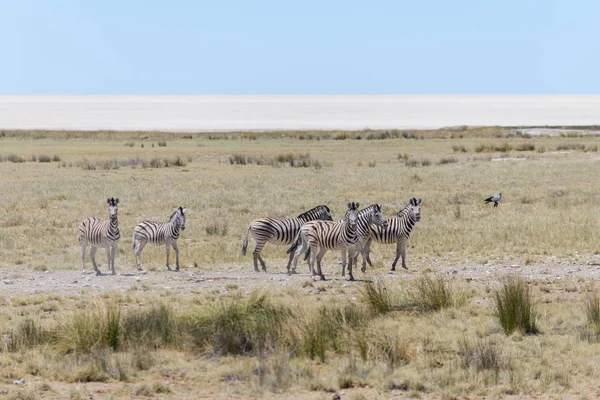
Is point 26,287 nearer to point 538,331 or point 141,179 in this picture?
point 538,331

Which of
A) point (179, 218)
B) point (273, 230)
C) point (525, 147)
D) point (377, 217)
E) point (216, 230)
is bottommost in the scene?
point (216, 230)

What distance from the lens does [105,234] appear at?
17391mm

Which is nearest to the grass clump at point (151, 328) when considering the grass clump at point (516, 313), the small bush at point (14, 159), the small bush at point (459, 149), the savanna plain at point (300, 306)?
the savanna plain at point (300, 306)

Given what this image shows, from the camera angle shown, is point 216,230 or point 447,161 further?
point 447,161

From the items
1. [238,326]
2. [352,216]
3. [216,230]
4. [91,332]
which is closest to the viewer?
[91,332]

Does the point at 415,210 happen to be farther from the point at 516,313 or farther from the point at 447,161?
the point at 447,161

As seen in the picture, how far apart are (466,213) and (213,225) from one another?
7910mm

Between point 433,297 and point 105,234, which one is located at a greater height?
point 105,234

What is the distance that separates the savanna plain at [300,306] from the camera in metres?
10.0

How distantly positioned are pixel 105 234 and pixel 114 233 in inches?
7.5

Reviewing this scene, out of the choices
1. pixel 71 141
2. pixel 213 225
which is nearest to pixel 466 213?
pixel 213 225

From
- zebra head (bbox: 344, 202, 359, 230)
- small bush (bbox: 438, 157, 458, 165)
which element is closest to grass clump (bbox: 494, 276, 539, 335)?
zebra head (bbox: 344, 202, 359, 230)

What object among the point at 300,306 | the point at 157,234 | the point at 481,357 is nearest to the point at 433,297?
the point at 300,306

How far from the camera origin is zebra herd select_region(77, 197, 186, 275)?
56.9 ft
